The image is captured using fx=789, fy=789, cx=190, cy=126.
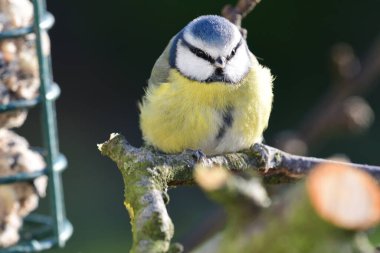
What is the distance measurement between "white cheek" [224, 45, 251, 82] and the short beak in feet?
0.08

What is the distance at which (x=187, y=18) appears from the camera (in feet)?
17.2

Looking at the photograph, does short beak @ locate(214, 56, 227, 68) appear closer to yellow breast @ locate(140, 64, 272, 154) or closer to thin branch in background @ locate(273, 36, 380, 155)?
yellow breast @ locate(140, 64, 272, 154)

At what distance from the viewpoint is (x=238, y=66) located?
2.30m

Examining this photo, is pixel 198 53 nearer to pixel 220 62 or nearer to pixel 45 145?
pixel 220 62

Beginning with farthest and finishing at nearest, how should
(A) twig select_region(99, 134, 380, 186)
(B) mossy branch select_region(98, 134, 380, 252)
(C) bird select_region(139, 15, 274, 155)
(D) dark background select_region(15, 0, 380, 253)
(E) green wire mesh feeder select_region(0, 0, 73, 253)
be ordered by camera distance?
(D) dark background select_region(15, 0, 380, 253) → (C) bird select_region(139, 15, 274, 155) → (E) green wire mesh feeder select_region(0, 0, 73, 253) → (A) twig select_region(99, 134, 380, 186) → (B) mossy branch select_region(98, 134, 380, 252)

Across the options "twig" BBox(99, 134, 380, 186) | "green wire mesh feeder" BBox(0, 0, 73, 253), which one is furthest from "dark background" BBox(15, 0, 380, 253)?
"twig" BBox(99, 134, 380, 186)

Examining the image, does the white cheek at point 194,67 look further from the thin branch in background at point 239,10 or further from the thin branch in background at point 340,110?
the thin branch in background at point 340,110

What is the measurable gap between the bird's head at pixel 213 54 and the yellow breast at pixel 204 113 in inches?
1.2

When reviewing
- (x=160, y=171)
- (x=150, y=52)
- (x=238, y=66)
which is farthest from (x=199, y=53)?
(x=150, y=52)

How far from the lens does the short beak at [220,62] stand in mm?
2252

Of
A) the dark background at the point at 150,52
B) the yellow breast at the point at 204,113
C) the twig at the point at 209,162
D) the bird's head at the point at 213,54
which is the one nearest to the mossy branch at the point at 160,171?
the twig at the point at 209,162

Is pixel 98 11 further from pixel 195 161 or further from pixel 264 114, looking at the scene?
pixel 195 161

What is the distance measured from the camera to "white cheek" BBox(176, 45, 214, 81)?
228 cm

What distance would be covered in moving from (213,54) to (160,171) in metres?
1.02
